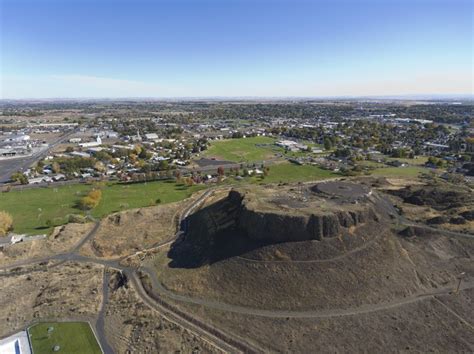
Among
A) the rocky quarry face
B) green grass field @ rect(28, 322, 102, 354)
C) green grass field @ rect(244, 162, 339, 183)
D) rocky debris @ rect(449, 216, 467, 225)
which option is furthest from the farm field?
green grass field @ rect(28, 322, 102, 354)

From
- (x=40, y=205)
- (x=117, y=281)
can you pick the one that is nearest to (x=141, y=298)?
(x=117, y=281)

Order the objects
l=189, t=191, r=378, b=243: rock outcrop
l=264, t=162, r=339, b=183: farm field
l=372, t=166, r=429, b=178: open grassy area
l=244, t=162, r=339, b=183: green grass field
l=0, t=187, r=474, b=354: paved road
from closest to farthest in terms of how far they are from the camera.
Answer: l=0, t=187, r=474, b=354: paved road < l=189, t=191, r=378, b=243: rock outcrop < l=244, t=162, r=339, b=183: green grass field < l=264, t=162, r=339, b=183: farm field < l=372, t=166, r=429, b=178: open grassy area

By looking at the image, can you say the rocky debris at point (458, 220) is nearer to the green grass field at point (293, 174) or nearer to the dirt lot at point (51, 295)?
the green grass field at point (293, 174)

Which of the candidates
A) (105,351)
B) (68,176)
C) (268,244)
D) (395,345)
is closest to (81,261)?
(105,351)

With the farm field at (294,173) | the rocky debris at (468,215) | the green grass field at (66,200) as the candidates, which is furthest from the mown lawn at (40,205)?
the rocky debris at (468,215)

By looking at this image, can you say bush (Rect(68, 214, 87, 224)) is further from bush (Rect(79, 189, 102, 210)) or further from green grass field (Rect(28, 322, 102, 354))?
green grass field (Rect(28, 322, 102, 354))

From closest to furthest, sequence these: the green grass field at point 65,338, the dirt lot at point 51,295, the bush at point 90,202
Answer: the green grass field at point 65,338 → the dirt lot at point 51,295 → the bush at point 90,202
